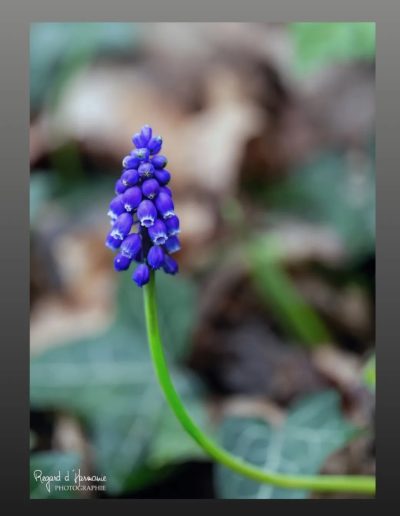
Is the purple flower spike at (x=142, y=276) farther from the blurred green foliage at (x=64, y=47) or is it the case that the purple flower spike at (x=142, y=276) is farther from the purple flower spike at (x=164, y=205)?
the blurred green foliage at (x=64, y=47)

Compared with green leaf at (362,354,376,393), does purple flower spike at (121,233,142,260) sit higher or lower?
higher

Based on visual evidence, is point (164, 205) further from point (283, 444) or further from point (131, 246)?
point (283, 444)

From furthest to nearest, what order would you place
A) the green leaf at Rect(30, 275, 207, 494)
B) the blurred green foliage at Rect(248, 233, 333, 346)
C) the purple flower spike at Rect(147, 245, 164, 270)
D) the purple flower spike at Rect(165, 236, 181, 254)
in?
1. the blurred green foliage at Rect(248, 233, 333, 346)
2. the green leaf at Rect(30, 275, 207, 494)
3. the purple flower spike at Rect(165, 236, 181, 254)
4. the purple flower spike at Rect(147, 245, 164, 270)

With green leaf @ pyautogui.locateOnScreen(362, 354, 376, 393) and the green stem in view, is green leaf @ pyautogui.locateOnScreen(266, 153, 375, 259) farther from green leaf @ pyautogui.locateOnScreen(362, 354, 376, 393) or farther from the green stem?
the green stem

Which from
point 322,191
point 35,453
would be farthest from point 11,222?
point 322,191

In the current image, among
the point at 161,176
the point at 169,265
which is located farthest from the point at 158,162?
the point at 169,265

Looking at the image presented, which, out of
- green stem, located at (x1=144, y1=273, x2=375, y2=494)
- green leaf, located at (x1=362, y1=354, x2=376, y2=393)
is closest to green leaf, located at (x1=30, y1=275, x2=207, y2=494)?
green stem, located at (x1=144, y1=273, x2=375, y2=494)

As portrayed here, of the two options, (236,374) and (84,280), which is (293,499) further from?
(84,280)

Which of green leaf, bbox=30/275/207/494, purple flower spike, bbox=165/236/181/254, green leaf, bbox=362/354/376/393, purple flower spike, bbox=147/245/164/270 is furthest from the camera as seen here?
green leaf, bbox=30/275/207/494

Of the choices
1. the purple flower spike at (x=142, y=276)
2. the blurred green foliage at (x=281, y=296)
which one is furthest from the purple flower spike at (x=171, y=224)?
the blurred green foliage at (x=281, y=296)
